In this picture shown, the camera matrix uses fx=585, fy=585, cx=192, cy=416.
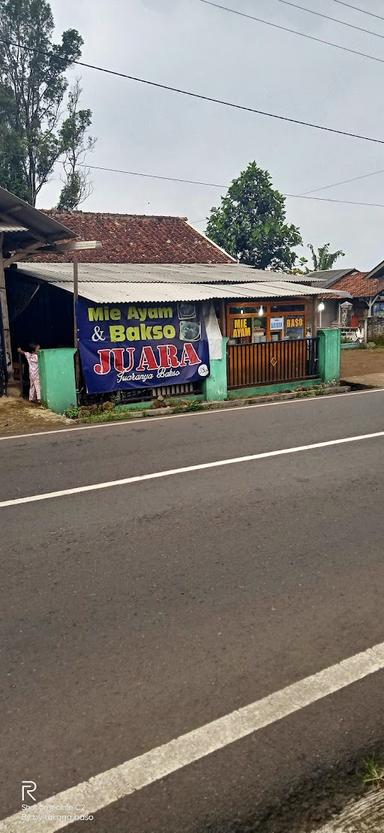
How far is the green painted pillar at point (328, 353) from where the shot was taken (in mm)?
16203

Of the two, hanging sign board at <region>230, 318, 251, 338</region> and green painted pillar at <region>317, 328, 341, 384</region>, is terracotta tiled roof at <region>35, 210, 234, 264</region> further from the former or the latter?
green painted pillar at <region>317, 328, 341, 384</region>

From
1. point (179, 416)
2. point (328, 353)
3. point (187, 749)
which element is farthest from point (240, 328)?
point (187, 749)

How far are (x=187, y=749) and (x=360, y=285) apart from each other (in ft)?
111

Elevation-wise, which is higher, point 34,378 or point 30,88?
point 30,88

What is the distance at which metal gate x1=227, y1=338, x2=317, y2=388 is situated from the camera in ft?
48.3

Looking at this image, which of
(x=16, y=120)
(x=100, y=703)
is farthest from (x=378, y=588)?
(x=16, y=120)

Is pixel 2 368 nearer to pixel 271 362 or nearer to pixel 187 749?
pixel 271 362

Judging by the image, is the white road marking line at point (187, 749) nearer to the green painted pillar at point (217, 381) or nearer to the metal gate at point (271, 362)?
the green painted pillar at point (217, 381)

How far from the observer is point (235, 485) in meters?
6.64

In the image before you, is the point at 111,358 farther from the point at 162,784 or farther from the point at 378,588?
the point at 162,784

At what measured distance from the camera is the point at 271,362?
1539cm

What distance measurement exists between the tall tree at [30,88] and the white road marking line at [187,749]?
35171 millimetres

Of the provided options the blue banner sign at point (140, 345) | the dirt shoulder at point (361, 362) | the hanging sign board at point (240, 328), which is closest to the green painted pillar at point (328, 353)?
the dirt shoulder at point (361, 362)

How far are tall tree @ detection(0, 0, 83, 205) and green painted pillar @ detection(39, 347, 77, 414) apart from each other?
25579 mm
